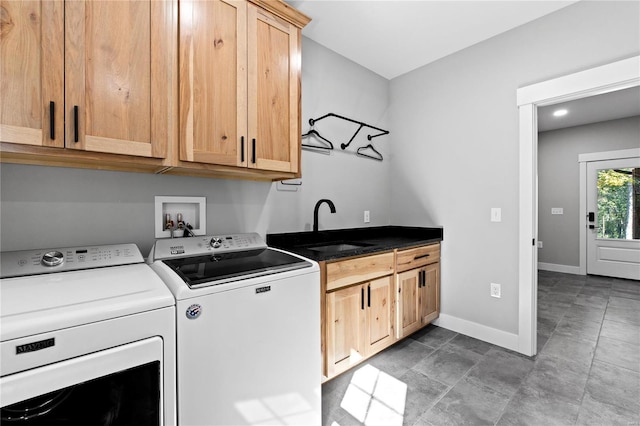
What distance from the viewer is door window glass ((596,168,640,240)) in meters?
4.52

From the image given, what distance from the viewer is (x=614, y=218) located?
4707mm

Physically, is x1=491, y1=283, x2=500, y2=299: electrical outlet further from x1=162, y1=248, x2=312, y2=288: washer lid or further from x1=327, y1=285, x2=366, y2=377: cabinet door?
x1=162, y1=248, x2=312, y2=288: washer lid

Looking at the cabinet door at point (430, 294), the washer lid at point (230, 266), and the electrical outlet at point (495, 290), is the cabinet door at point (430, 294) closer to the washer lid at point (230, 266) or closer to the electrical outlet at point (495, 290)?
the electrical outlet at point (495, 290)

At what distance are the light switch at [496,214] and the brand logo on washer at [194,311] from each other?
2.40m

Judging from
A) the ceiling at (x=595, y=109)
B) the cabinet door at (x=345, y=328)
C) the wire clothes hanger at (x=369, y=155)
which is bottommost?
the cabinet door at (x=345, y=328)

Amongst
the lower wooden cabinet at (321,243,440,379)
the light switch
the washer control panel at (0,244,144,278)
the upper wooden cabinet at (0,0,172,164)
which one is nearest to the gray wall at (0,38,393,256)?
the washer control panel at (0,244,144,278)

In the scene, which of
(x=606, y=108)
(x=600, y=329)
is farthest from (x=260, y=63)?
(x=606, y=108)

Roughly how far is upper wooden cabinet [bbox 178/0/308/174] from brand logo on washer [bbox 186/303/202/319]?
0.72 meters

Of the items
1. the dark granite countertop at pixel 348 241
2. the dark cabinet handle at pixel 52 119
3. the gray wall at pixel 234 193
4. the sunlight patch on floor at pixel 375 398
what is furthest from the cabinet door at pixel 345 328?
the dark cabinet handle at pixel 52 119

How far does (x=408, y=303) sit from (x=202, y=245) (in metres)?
1.69

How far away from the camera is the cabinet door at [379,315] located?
Answer: 2.07 m

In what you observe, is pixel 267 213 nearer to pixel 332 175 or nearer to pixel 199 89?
pixel 332 175

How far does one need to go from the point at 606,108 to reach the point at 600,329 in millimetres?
3223

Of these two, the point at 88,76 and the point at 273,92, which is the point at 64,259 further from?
the point at 273,92
